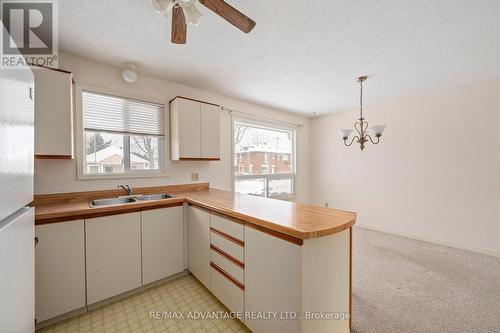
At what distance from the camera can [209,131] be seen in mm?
2836

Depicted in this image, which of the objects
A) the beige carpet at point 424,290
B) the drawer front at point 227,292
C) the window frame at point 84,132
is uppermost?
the window frame at point 84,132

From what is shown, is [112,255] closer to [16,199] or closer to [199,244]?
[199,244]

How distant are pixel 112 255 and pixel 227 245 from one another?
109 cm

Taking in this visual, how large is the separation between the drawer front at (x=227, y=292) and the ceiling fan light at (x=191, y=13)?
1.89 meters

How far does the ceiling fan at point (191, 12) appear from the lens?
3.71 ft

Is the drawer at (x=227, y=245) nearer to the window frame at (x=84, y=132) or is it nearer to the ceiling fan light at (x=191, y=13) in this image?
the window frame at (x=84, y=132)

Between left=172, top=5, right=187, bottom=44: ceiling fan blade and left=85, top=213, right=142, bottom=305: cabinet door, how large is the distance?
5.17 feet

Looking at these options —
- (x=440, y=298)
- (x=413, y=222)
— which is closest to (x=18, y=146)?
(x=440, y=298)

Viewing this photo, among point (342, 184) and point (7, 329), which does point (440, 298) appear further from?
point (7, 329)

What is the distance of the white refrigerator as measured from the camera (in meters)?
0.66

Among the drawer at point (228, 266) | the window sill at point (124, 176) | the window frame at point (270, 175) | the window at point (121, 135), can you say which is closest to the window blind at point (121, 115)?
the window at point (121, 135)

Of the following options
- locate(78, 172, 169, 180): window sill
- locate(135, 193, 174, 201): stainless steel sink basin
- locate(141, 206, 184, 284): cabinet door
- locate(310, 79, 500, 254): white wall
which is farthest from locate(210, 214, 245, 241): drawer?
locate(310, 79, 500, 254): white wall

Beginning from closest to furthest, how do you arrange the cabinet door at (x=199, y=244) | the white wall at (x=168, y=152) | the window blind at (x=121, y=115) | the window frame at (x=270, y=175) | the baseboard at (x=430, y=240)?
the cabinet door at (x=199, y=244) < the white wall at (x=168, y=152) < the window blind at (x=121, y=115) < the baseboard at (x=430, y=240) < the window frame at (x=270, y=175)

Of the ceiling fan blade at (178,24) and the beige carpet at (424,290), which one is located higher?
the ceiling fan blade at (178,24)
